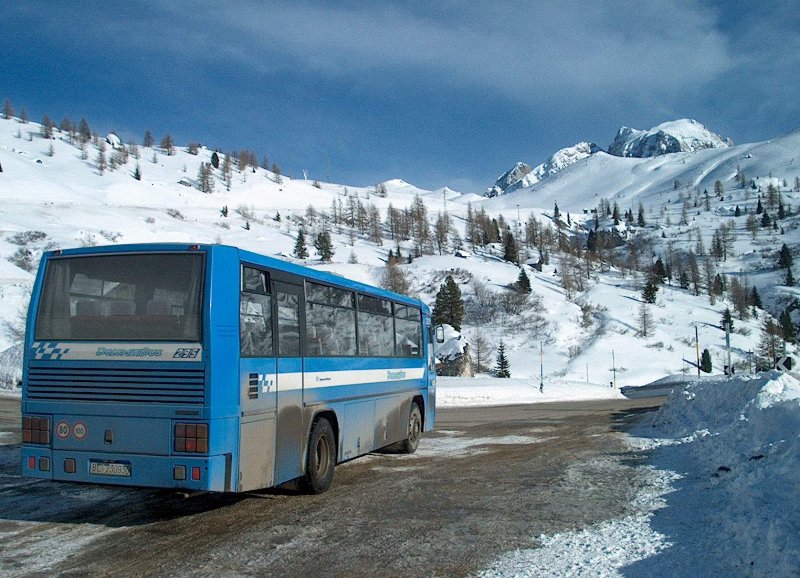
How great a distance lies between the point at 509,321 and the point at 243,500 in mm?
89302

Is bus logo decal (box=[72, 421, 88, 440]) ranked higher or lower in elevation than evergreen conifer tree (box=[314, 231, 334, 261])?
lower

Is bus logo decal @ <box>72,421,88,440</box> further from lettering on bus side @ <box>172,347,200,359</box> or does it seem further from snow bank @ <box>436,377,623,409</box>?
snow bank @ <box>436,377,623,409</box>

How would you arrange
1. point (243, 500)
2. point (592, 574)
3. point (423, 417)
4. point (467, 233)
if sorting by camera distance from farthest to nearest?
1. point (467, 233)
2. point (423, 417)
3. point (243, 500)
4. point (592, 574)

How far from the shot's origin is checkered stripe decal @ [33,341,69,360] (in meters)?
7.23

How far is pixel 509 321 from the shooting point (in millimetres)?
96000

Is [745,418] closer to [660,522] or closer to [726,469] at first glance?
[726,469]

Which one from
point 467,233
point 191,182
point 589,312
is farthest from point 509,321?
point 191,182

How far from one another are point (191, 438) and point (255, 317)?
4.94ft

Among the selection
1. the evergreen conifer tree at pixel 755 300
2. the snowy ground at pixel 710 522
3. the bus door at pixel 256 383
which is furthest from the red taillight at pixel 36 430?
the evergreen conifer tree at pixel 755 300

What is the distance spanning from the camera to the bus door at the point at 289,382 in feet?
25.5

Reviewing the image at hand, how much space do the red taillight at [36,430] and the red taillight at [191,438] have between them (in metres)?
1.64

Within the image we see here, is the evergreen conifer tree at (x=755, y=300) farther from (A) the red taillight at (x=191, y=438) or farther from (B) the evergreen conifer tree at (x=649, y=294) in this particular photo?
(A) the red taillight at (x=191, y=438)

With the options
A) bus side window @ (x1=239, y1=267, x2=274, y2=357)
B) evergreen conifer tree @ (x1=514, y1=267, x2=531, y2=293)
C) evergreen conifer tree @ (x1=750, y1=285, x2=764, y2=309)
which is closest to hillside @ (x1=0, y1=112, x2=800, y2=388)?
evergreen conifer tree @ (x1=514, y1=267, x2=531, y2=293)

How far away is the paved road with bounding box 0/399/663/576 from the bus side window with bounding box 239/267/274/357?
195 cm
